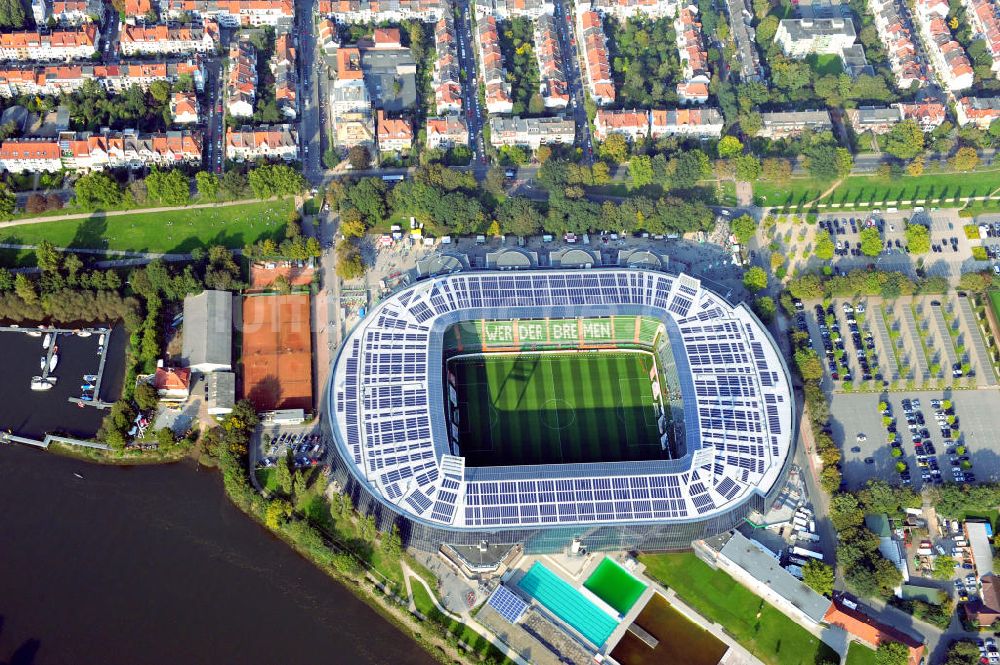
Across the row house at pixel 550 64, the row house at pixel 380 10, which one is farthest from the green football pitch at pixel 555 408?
the row house at pixel 380 10

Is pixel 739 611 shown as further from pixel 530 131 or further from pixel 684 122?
pixel 530 131

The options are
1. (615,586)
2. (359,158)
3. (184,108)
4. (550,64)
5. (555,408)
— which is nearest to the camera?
(615,586)

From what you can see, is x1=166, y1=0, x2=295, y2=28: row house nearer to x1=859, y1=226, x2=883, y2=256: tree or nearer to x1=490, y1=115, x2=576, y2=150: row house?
x1=490, y1=115, x2=576, y2=150: row house

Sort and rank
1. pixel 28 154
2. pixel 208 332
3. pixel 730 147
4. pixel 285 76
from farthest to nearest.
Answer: pixel 285 76 < pixel 730 147 < pixel 28 154 < pixel 208 332

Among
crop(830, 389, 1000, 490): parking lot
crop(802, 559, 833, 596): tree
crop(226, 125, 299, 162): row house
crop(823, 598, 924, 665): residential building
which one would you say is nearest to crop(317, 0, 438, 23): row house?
crop(226, 125, 299, 162): row house

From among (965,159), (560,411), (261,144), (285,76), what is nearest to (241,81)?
(285,76)

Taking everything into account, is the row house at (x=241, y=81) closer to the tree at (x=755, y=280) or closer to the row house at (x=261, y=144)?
the row house at (x=261, y=144)

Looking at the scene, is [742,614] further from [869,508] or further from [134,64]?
[134,64]
